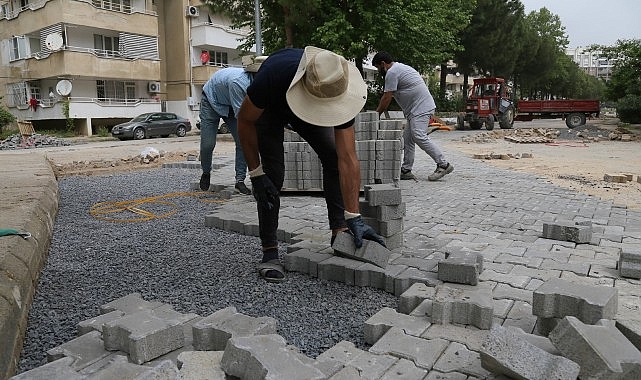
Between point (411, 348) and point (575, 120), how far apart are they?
25436 mm

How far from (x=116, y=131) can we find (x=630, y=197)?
21.2m

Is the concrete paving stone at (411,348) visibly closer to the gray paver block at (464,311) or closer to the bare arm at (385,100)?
the gray paver block at (464,311)

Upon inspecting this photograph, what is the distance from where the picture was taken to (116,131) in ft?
74.9

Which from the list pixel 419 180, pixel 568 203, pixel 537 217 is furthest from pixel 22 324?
pixel 419 180

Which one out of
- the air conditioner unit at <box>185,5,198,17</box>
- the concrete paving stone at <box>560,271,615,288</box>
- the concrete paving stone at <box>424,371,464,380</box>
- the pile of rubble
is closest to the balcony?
the air conditioner unit at <box>185,5,198,17</box>

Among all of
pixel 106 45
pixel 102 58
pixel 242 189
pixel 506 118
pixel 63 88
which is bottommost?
pixel 242 189

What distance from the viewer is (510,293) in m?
2.85

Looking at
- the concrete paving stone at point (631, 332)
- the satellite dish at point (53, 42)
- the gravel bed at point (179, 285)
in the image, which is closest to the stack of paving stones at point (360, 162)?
the gravel bed at point (179, 285)

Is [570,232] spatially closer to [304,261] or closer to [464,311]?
[464,311]

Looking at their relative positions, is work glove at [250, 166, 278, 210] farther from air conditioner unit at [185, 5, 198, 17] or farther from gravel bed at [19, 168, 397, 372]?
air conditioner unit at [185, 5, 198, 17]

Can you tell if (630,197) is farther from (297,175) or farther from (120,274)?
(120,274)

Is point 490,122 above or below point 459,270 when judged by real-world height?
above

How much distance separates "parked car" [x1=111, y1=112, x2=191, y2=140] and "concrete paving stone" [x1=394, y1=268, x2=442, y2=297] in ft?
72.6

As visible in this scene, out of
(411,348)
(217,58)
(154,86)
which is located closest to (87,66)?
(154,86)
